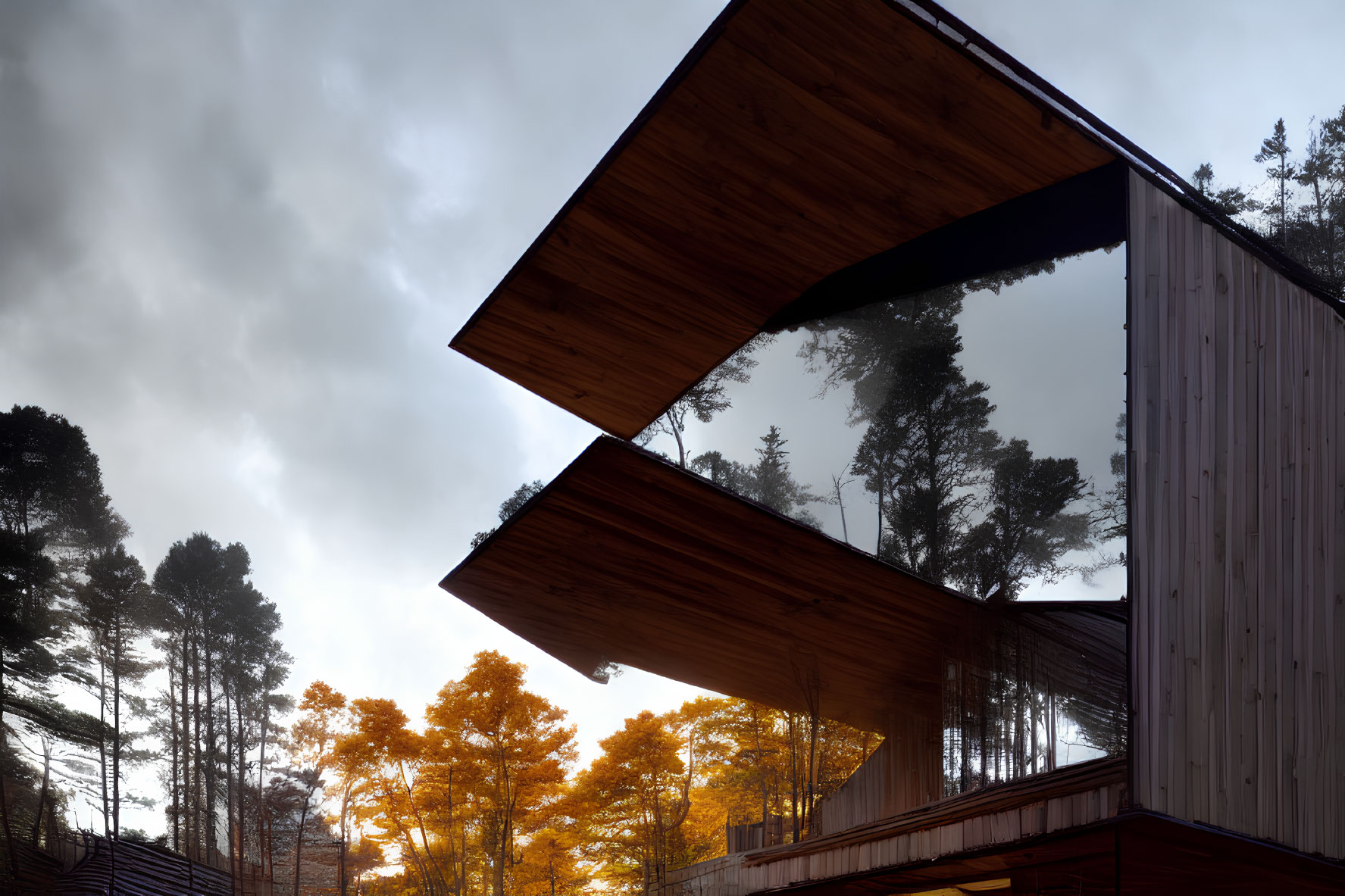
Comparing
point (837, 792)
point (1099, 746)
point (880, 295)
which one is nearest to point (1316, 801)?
point (1099, 746)

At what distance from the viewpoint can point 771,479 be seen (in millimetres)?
8773

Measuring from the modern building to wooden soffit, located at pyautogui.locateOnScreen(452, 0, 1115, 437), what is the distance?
0.03 meters

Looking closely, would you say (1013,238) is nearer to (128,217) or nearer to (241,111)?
(128,217)

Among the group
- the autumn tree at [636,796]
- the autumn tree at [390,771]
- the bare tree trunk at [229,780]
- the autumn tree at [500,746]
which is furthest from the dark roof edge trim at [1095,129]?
the bare tree trunk at [229,780]

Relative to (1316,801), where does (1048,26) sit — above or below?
above

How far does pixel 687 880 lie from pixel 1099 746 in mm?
7824

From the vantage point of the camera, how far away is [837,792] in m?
12.6

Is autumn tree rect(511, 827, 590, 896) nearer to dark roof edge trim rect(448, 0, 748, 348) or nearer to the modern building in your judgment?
the modern building

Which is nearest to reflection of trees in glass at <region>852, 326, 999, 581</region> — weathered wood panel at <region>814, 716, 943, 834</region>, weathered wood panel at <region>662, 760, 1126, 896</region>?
weathered wood panel at <region>662, 760, 1126, 896</region>

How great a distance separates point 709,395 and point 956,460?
2912mm

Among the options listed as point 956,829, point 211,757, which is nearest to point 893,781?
point 956,829

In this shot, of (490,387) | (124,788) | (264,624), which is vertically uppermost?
(490,387)

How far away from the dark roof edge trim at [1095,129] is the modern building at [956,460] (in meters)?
0.03

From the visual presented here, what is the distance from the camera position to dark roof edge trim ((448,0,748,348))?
582cm
